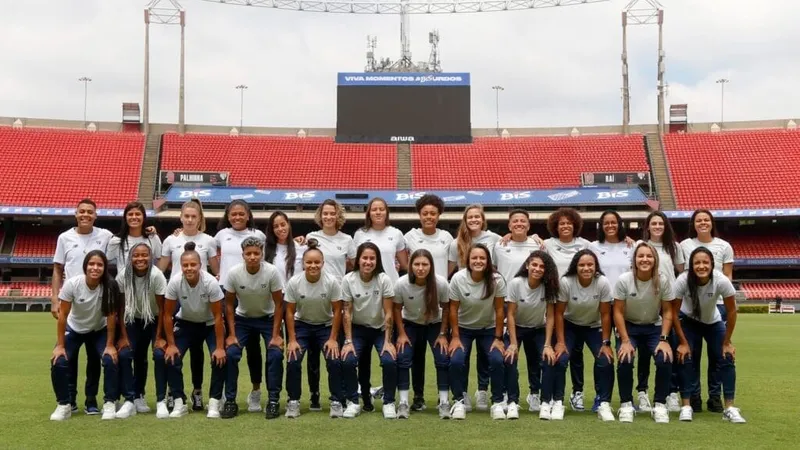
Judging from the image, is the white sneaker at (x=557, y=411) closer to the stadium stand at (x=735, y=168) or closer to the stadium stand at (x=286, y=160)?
the stadium stand at (x=735, y=168)

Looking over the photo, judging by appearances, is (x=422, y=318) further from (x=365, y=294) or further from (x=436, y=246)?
(x=436, y=246)

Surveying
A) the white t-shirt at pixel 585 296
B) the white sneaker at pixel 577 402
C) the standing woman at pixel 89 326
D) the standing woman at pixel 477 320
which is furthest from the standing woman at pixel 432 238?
the standing woman at pixel 89 326

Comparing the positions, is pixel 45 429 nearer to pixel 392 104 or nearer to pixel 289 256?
pixel 289 256

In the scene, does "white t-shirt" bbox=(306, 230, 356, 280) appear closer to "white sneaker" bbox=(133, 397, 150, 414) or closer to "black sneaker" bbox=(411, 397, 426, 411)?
"black sneaker" bbox=(411, 397, 426, 411)

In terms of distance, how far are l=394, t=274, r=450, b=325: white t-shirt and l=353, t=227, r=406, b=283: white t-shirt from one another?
54 centimetres

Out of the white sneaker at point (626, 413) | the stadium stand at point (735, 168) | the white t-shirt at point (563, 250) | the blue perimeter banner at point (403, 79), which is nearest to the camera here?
the white sneaker at point (626, 413)

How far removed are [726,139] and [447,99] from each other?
672 inches

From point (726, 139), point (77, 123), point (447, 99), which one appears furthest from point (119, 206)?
point (726, 139)

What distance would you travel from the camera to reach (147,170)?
1715 inches

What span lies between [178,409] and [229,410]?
494 mm

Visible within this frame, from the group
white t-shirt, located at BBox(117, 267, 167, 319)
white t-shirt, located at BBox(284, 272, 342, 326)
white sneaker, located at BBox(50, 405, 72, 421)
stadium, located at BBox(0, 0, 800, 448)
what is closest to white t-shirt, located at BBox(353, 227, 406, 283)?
white t-shirt, located at BBox(284, 272, 342, 326)

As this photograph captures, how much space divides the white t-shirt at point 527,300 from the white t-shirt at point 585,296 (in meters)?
0.21

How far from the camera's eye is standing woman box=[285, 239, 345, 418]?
747cm

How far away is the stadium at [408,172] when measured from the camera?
38531mm
